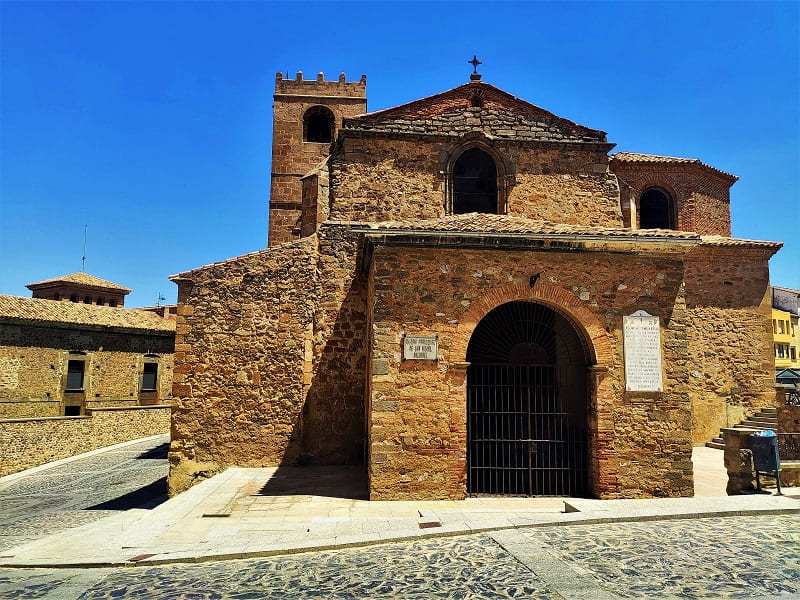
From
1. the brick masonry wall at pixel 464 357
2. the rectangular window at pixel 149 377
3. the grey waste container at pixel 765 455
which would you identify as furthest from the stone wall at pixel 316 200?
the rectangular window at pixel 149 377

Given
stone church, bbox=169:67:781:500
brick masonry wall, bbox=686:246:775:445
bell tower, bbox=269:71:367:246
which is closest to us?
stone church, bbox=169:67:781:500

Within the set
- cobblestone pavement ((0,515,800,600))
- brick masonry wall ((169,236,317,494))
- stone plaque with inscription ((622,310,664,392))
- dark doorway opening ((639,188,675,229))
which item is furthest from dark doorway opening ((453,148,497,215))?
cobblestone pavement ((0,515,800,600))

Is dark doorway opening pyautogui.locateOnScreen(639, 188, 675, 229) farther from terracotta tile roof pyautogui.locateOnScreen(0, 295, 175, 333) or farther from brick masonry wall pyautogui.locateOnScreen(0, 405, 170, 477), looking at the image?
terracotta tile roof pyautogui.locateOnScreen(0, 295, 175, 333)

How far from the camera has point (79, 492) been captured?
16.4 m

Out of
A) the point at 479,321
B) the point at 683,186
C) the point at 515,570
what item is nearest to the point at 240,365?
the point at 479,321

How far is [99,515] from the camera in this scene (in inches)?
512

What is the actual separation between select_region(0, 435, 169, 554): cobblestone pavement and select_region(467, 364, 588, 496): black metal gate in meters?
8.08

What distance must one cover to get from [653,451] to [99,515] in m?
12.2

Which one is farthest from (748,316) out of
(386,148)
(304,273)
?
(304,273)

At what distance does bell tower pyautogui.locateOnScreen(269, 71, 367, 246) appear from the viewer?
22031mm

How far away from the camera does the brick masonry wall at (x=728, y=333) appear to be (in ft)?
56.4

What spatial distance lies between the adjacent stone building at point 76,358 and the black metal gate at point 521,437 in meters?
23.2

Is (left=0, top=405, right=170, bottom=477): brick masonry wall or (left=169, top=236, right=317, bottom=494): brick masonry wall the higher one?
(left=169, top=236, right=317, bottom=494): brick masonry wall

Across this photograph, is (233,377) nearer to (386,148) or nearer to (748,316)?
(386,148)
